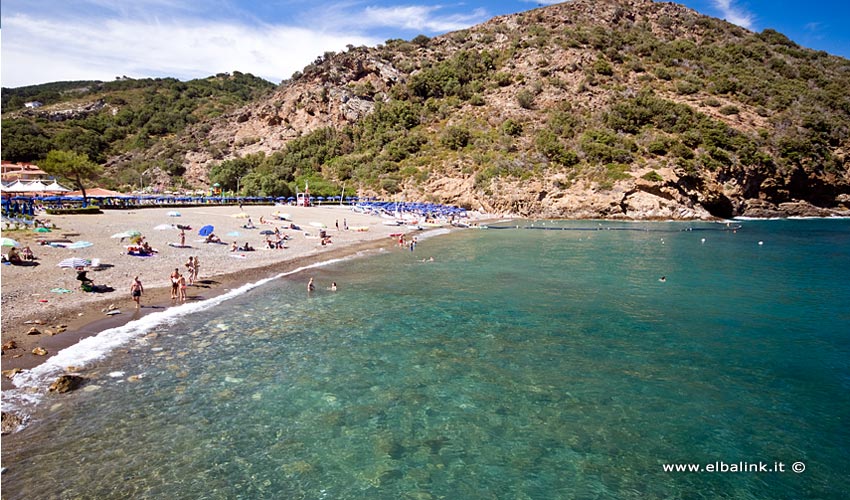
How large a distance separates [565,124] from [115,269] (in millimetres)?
79456

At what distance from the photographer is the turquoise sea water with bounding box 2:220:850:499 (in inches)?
330

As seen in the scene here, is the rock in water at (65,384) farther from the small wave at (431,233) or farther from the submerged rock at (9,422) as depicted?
the small wave at (431,233)

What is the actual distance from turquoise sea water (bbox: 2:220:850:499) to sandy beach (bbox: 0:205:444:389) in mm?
2368

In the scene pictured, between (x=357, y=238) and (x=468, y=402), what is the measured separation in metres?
34.4

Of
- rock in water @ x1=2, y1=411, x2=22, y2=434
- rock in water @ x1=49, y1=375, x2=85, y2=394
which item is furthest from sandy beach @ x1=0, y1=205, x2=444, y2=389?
rock in water @ x1=2, y1=411, x2=22, y2=434

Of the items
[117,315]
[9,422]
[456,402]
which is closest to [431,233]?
[117,315]

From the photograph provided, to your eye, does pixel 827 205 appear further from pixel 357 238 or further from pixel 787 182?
pixel 357 238

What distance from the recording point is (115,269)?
2312 centimetres

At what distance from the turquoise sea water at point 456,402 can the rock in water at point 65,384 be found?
607mm

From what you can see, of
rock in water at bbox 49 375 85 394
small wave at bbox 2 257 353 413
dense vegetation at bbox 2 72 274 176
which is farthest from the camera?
dense vegetation at bbox 2 72 274 176

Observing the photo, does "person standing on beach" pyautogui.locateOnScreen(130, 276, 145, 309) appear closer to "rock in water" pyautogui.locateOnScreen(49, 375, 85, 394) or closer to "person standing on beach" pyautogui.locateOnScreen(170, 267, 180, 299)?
"person standing on beach" pyautogui.locateOnScreen(170, 267, 180, 299)

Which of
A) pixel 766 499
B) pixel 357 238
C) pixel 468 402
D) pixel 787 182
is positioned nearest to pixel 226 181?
pixel 357 238

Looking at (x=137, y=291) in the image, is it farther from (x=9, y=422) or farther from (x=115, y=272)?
(x=9, y=422)

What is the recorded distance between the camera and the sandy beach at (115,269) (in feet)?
49.5
